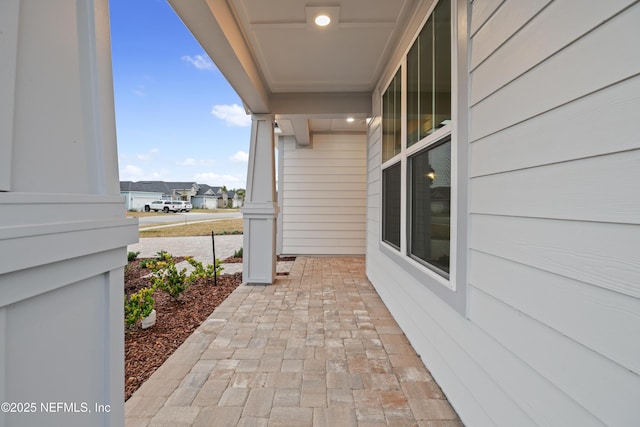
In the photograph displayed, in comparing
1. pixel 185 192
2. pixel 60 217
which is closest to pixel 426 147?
pixel 60 217

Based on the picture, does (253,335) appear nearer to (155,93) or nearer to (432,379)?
(432,379)

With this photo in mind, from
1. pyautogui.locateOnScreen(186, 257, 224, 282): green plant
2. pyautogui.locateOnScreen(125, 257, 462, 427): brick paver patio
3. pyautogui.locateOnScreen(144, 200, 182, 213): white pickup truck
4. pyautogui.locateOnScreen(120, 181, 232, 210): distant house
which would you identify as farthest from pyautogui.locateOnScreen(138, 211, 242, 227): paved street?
pyautogui.locateOnScreen(125, 257, 462, 427): brick paver patio

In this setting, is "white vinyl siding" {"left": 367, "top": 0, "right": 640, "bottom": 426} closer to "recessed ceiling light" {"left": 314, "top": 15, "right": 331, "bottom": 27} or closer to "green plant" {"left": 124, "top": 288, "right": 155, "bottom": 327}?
"recessed ceiling light" {"left": 314, "top": 15, "right": 331, "bottom": 27}

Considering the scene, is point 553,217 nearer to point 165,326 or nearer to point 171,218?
point 165,326

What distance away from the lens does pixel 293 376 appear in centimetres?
195

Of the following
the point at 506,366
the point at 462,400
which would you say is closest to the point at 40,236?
the point at 506,366

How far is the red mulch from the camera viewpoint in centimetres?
204

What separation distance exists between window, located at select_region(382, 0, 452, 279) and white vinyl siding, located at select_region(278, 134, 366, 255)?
335 centimetres

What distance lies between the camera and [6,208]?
25.5 inches

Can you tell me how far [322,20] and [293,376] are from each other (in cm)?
294

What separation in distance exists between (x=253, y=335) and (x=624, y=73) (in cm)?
274

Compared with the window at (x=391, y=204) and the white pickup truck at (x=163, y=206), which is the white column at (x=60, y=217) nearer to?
the window at (x=391, y=204)

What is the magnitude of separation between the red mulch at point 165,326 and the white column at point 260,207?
1.51 feet

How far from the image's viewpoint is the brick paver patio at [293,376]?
62.2 inches
